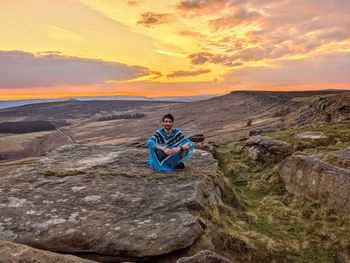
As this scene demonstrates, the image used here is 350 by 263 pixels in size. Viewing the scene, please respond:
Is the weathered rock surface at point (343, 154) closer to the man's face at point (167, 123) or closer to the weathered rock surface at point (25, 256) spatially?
the man's face at point (167, 123)

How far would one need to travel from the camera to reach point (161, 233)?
8969 mm

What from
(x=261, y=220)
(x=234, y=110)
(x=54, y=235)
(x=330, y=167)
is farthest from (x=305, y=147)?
(x=234, y=110)

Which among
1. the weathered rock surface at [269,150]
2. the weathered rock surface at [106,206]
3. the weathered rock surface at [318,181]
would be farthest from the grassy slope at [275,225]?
the weathered rock surface at [269,150]

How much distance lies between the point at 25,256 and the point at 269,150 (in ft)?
48.4

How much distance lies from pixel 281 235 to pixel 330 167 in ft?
12.5

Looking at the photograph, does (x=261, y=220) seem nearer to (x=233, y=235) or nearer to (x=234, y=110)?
(x=233, y=235)

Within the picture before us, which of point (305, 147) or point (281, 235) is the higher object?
point (305, 147)

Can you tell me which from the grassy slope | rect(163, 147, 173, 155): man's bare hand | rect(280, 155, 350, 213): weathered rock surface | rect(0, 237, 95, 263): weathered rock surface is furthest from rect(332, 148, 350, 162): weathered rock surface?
rect(0, 237, 95, 263): weathered rock surface

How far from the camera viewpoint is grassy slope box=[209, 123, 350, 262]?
9703mm

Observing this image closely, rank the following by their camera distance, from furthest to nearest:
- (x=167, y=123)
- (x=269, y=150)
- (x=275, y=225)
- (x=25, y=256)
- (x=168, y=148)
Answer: (x=269, y=150)
(x=167, y=123)
(x=168, y=148)
(x=275, y=225)
(x=25, y=256)

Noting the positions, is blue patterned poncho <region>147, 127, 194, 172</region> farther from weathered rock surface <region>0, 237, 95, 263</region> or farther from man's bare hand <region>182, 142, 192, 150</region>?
weathered rock surface <region>0, 237, 95, 263</region>

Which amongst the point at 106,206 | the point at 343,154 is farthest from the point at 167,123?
the point at 343,154

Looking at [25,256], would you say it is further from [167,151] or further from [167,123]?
[167,123]

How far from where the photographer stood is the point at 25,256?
6449 mm
